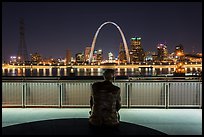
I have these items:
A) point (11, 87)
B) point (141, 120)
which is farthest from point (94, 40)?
point (141, 120)

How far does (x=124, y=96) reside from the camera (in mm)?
8633

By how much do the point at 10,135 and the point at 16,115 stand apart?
144 inches

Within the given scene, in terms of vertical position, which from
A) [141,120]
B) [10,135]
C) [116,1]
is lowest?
[141,120]

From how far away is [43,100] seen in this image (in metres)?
8.55

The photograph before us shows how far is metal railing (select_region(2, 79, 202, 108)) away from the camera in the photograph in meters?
7.34

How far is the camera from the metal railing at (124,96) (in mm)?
7336

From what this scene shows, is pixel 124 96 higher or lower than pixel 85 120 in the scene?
lower

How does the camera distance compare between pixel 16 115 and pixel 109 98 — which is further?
pixel 16 115

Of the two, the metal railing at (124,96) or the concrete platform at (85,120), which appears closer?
the concrete platform at (85,120)

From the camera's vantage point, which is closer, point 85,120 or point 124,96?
point 85,120

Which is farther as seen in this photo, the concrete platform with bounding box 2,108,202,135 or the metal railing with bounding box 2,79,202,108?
the metal railing with bounding box 2,79,202,108

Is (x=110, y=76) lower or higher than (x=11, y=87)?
higher

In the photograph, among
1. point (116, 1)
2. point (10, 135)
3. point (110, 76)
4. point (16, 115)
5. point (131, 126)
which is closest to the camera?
point (10, 135)

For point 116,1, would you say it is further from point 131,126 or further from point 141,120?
point 141,120
